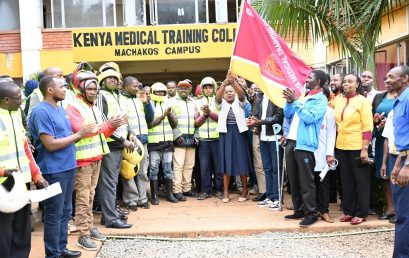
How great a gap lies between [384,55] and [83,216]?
10.9 metres

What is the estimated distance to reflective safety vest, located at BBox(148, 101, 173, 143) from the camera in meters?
8.02

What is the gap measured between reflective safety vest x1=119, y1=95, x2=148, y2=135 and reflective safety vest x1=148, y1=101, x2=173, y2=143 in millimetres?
354

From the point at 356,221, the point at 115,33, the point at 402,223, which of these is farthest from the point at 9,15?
the point at 402,223

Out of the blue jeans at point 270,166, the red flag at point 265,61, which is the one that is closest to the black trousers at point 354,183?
the red flag at point 265,61

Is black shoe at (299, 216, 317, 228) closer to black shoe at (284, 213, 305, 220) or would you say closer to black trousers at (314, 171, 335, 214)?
black trousers at (314, 171, 335, 214)

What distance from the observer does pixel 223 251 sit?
564 centimetres

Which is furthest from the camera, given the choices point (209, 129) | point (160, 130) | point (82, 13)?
point (82, 13)

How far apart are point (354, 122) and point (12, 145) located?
13.7 ft

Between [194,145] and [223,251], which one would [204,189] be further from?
[223,251]

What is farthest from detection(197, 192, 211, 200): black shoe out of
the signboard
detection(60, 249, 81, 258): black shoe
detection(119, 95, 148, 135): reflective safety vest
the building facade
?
the signboard

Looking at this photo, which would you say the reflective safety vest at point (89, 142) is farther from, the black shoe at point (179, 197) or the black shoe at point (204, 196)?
the black shoe at point (204, 196)

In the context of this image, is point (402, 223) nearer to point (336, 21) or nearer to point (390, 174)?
point (390, 174)

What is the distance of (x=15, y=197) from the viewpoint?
392 cm

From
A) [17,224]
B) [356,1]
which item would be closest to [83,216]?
[17,224]
